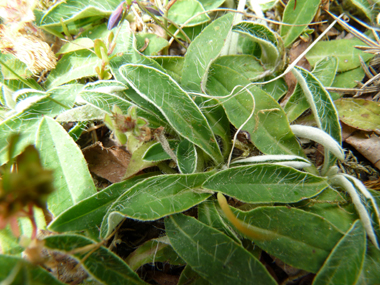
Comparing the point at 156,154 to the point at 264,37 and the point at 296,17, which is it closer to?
the point at 264,37

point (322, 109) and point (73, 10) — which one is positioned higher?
point (73, 10)

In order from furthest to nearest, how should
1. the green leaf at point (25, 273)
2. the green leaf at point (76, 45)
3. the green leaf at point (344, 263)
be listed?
the green leaf at point (76, 45) < the green leaf at point (344, 263) < the green leaf at point (25, 273)

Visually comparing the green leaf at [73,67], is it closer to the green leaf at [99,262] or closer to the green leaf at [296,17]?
the green leaf at [99,262]

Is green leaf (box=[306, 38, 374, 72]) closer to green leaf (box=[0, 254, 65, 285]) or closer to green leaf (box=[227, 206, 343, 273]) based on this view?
green leaf (box=[227, 206, 343, 273])

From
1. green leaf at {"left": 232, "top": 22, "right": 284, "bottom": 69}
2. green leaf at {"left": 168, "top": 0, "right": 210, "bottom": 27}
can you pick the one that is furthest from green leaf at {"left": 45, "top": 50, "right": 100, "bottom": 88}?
green leaf at {"left": 232, "top": 22, "right": 284, "bottom": 69}

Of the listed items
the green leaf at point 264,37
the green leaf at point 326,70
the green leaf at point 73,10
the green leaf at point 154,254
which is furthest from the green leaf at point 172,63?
the green leaf at point 154,254

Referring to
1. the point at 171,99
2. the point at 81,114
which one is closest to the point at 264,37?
the point at 171,99
